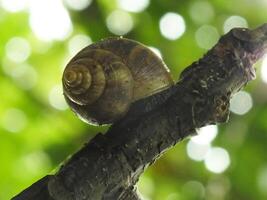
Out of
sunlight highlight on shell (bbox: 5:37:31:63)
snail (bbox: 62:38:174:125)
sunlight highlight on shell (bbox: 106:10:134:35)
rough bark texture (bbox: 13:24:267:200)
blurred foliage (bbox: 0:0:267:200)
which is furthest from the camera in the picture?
sunlight highlight on shell (bbox: 5:37:31:63)

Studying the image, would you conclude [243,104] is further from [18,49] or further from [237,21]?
[18,49]

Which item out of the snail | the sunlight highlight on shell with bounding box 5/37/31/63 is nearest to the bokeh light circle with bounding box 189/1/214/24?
the sunlight highlight on shell with bounding box 5/37/31/63

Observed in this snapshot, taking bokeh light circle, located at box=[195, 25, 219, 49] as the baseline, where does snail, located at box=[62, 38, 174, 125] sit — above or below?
above

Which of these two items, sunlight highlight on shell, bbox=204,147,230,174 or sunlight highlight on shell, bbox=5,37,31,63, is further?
sunlight highlight on shell, bbox=5,37,31,63

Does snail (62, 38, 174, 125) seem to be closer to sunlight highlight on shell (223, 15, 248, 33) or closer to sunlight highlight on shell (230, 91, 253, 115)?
sunlight highlight on shell (230, 91, 253, 115)

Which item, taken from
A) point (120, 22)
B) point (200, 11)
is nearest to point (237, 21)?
point (200, 11)

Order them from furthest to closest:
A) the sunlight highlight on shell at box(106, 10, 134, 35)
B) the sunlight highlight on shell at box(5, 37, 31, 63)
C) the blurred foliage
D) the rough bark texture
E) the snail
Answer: the sunlight highlight on shell at box(5, 37, 31, 63), the sunlight highlight on shell at box(106, 10, 134, 35), the blurred foliage, the snail, the rough bark texture

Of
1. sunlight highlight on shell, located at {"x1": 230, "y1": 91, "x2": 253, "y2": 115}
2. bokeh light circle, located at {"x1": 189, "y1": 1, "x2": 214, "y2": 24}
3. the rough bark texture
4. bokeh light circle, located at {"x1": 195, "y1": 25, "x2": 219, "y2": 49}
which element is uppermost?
the rough bark texture
